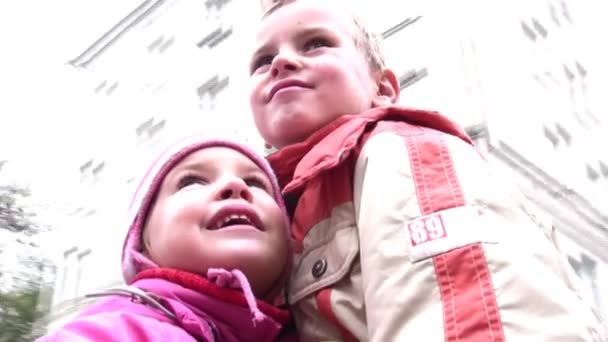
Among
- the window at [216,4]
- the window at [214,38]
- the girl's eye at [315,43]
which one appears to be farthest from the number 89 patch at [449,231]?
the window at [216,4]

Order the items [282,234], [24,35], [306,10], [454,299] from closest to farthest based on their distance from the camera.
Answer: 1. [454,299]
2. [282,234]
3. [306,10]
4. [24,35]

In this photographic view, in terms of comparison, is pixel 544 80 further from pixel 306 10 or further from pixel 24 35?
pixel 24 35

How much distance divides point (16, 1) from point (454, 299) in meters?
1.29

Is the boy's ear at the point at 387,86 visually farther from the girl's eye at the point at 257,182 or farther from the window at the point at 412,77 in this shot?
the window at the point at 412,77

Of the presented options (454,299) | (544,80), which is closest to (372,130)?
(454,299)

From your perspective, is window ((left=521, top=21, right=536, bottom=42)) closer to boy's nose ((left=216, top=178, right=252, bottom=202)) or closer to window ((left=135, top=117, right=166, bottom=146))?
window ((left=135, top=117, right=166, bottom=146))

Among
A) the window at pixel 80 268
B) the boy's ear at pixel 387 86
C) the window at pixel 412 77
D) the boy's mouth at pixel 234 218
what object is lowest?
the window at pixel 80 268

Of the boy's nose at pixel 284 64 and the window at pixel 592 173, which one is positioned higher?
the boy's nose at pixel 284 64

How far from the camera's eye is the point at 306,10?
80 centimetres

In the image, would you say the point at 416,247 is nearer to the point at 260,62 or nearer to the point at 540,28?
the point at 260,62

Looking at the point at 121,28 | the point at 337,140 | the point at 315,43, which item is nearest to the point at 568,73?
the point at 315,43

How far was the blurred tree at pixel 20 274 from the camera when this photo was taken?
2.34ft

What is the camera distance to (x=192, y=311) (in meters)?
0.58

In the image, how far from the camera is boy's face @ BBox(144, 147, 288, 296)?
61cm
